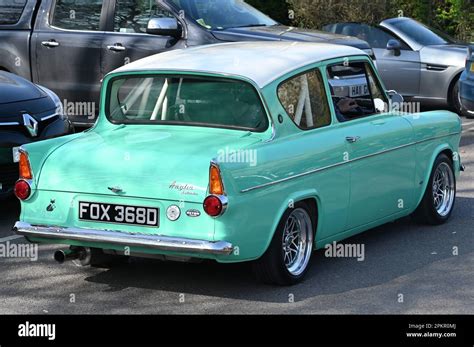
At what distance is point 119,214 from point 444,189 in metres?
3.60

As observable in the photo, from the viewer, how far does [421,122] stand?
9461 mm

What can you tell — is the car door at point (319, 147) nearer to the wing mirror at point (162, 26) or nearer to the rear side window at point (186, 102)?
the rear side window at point (186, 102)

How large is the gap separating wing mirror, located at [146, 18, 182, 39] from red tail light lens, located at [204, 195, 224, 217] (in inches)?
224

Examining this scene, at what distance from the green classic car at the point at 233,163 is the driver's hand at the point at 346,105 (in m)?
0.02

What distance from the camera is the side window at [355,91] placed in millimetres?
8742

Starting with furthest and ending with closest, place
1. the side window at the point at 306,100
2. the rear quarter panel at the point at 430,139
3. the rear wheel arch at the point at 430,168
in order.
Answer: the rear wheel arch at the point at 430,168 → the rear quarter panel at the point at 430,139 → the side window at the point at 306,100

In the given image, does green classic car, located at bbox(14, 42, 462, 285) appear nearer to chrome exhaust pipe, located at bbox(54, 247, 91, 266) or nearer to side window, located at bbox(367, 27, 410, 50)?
chrome exhaust pipe, located at bbox(54, 247, 91, 266)

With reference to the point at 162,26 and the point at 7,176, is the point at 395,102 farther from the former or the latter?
the point at 162,26

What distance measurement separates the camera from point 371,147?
866 cm

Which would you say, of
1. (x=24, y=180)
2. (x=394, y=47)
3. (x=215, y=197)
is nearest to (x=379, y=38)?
(x=394, y=47)

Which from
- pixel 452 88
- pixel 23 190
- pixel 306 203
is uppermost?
pixel 23 190

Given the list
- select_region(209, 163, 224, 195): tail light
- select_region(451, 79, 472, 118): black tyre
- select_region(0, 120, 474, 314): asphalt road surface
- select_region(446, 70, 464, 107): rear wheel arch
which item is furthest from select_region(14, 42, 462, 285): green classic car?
select_region(446, 70, 464, 107): rear wheel arch

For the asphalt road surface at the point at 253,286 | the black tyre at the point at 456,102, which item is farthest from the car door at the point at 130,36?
the black tyre at the point at 456,102

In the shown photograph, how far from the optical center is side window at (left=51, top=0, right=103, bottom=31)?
43.2 feet
